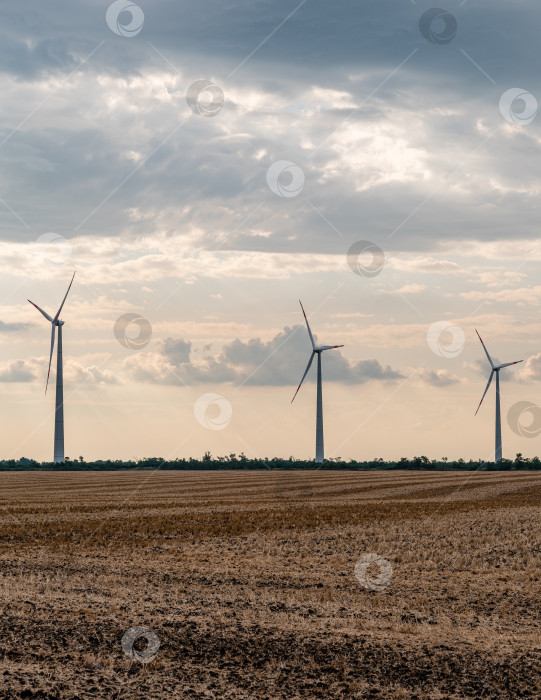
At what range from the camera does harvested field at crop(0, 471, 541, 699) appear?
13.4 metres

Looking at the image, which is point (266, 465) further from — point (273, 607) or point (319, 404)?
A: point (273, 607)

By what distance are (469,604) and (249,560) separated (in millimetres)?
8903

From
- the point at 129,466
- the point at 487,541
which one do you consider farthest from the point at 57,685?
the point at 129,466

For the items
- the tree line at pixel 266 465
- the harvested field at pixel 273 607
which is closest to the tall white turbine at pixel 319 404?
the tree line at pixel 266 465

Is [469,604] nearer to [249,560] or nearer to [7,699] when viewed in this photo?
[249,560]

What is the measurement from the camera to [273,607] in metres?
18.7

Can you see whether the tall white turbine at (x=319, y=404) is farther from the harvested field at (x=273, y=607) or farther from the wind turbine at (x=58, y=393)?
the harvested field at (x=273, y=607)

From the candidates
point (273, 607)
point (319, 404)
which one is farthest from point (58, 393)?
point (273, 607)

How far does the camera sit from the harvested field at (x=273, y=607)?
44.1 ft

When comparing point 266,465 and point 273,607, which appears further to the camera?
point 266,465

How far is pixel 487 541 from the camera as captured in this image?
1208 inches

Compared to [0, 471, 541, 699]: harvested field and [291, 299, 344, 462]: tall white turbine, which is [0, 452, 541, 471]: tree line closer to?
[291, 299, 344, 462]: tall white turbine

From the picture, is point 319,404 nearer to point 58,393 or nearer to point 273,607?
point 58,393

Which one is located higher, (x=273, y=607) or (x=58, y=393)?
(x=58, y=393)
